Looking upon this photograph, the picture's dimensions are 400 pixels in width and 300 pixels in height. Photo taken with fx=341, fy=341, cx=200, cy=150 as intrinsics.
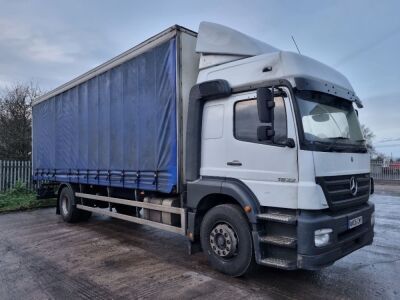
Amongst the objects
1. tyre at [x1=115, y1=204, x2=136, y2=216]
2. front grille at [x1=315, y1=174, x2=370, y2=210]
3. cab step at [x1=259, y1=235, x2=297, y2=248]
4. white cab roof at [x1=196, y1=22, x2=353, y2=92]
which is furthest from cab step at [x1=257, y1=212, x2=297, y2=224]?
tyre at [x1=115, y1=204, x2=136, y2=216]

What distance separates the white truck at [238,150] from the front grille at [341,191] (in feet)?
0.05

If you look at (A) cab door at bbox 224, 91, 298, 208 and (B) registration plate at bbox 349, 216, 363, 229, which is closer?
(A) cab door at bbox 224, 91, 298, 208

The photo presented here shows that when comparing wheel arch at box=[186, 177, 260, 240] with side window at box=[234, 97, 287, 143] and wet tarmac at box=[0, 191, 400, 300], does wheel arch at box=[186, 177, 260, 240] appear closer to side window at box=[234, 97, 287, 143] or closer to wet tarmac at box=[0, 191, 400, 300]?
side window at box=[234, 97, 287, 143]

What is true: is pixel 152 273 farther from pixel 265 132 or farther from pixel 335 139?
pixel 335 139

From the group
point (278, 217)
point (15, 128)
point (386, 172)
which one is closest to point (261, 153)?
point (278, 217)

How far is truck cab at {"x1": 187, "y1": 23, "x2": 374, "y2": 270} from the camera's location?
13.3 ft

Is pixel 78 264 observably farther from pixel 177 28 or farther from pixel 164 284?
pixel 177 28

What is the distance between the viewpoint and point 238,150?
477cm

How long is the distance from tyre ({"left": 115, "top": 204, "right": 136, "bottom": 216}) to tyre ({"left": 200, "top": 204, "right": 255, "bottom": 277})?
2.58 meters

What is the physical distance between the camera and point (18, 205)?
478 inches

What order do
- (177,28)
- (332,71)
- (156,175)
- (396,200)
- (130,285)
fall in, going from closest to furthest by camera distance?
(130,285), (332,71), (177,28), (156,175), (396,200)

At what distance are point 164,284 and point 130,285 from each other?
46cm

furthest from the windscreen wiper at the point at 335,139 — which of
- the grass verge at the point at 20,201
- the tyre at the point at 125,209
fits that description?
the grass verge at the point at 20,201

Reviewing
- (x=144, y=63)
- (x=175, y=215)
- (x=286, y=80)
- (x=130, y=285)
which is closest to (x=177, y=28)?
(x=144, y=63)
